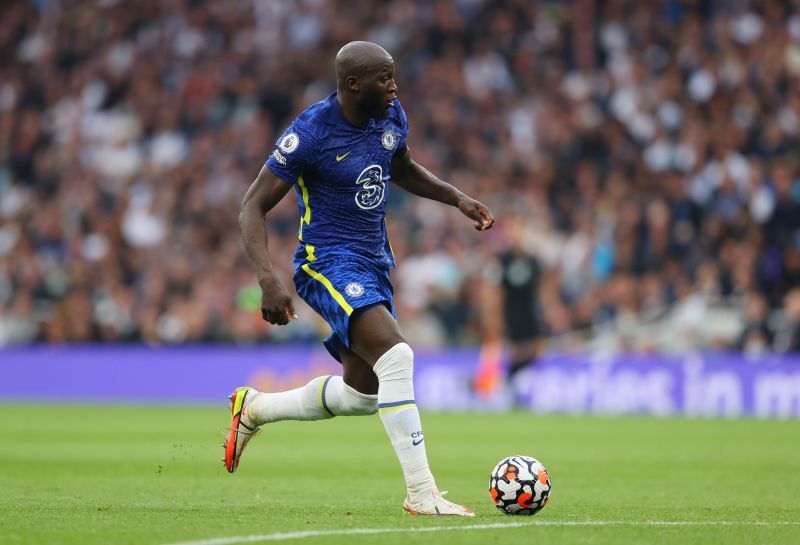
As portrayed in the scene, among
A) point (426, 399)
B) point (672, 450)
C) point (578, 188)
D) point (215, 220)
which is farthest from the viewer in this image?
point (215, 220)

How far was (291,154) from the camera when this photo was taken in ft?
22.7

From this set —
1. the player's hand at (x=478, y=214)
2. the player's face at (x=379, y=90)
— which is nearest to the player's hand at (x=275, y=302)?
the player's face at (x=379, y=90)

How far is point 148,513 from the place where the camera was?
6.73 meters

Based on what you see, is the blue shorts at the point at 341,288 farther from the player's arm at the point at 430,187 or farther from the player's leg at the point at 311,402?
the player's arm at the point at 430,187

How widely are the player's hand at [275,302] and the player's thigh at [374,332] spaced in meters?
0.41

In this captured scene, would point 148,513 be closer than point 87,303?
Yes

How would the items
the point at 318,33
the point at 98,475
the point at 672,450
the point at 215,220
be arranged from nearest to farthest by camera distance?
the point at 98,475 → the point at 672,450 → the point at 215,220 → the point at 318,33

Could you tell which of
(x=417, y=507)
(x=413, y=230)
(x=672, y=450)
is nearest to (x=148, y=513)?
(x=417, y=507)

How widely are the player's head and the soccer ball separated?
6.66ft

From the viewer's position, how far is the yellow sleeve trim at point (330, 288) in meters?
6.85

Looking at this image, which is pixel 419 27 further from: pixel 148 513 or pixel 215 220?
pixel 148 513

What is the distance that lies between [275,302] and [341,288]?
480mm

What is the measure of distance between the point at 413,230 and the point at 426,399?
10.6 feet

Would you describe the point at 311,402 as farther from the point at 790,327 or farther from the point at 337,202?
the point at 790,327
